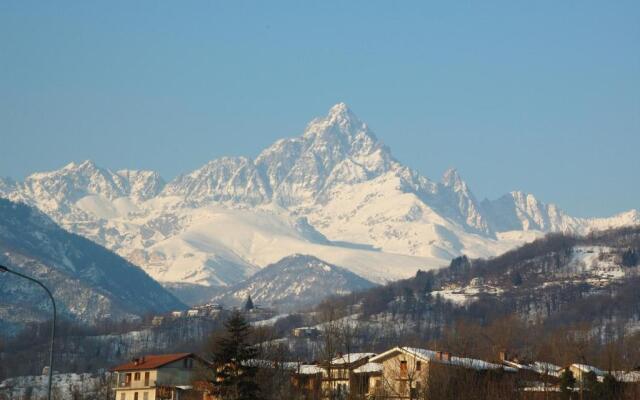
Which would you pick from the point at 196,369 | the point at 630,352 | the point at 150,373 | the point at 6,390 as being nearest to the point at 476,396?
the point at 196,369

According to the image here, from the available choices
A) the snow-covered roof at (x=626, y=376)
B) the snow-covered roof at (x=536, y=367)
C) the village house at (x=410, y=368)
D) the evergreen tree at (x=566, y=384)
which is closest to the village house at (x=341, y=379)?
the village house at (x=410, y=368)

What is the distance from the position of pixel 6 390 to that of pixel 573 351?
72.5 meters

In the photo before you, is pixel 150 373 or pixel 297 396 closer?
pixel 297 396

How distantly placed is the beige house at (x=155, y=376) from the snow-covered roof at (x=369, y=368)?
15498 millimetres

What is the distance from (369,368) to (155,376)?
72.7ft

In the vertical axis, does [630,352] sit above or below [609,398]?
above

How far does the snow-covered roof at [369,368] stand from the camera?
116m

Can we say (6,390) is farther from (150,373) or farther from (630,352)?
(630,352)

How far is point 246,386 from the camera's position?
86188 millimetres

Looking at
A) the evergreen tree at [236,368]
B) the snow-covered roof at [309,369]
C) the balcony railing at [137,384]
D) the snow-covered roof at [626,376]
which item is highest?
the snow-covered roof at [309,369]

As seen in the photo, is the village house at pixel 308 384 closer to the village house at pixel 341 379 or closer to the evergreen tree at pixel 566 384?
the village house at pixel 341 379

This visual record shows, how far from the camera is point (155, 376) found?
129500 mm

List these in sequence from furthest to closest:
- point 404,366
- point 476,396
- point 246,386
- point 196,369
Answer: point 196,369 < point 404,366 < point 476,396 < point 246,386

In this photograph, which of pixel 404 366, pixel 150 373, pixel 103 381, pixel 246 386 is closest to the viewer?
pixel 246 386
